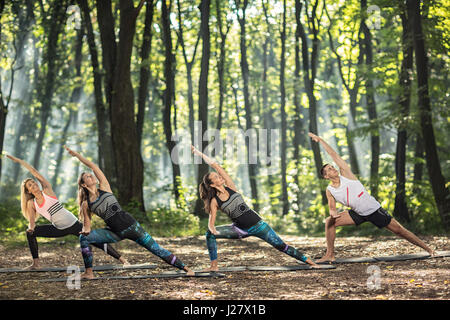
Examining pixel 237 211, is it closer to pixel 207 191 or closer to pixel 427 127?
pixel 207 191

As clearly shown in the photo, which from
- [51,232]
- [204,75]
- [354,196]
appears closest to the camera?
[354,196]

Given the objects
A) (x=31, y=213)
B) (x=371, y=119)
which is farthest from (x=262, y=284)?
(x=371, y=119)

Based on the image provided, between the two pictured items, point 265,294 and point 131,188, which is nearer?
point 265,294

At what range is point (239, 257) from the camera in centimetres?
1212

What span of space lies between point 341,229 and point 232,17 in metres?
16.2

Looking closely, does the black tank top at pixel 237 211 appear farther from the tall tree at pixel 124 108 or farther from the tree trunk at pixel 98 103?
the tree trunk at pixel 98 103

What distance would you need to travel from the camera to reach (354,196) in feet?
30.2

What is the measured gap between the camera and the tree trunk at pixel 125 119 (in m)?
17.7

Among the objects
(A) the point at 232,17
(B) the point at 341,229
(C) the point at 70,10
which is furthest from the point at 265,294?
(A) the point at 232,17

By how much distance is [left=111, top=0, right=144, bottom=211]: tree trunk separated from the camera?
58.2 ft

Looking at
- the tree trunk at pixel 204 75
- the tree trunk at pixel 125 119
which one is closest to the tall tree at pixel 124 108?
the tree trunk at pixel 125 119

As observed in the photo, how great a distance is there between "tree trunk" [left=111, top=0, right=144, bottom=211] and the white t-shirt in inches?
398

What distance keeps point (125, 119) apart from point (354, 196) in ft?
34.0

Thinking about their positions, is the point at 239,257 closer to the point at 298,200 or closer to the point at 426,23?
the point at 426,23
